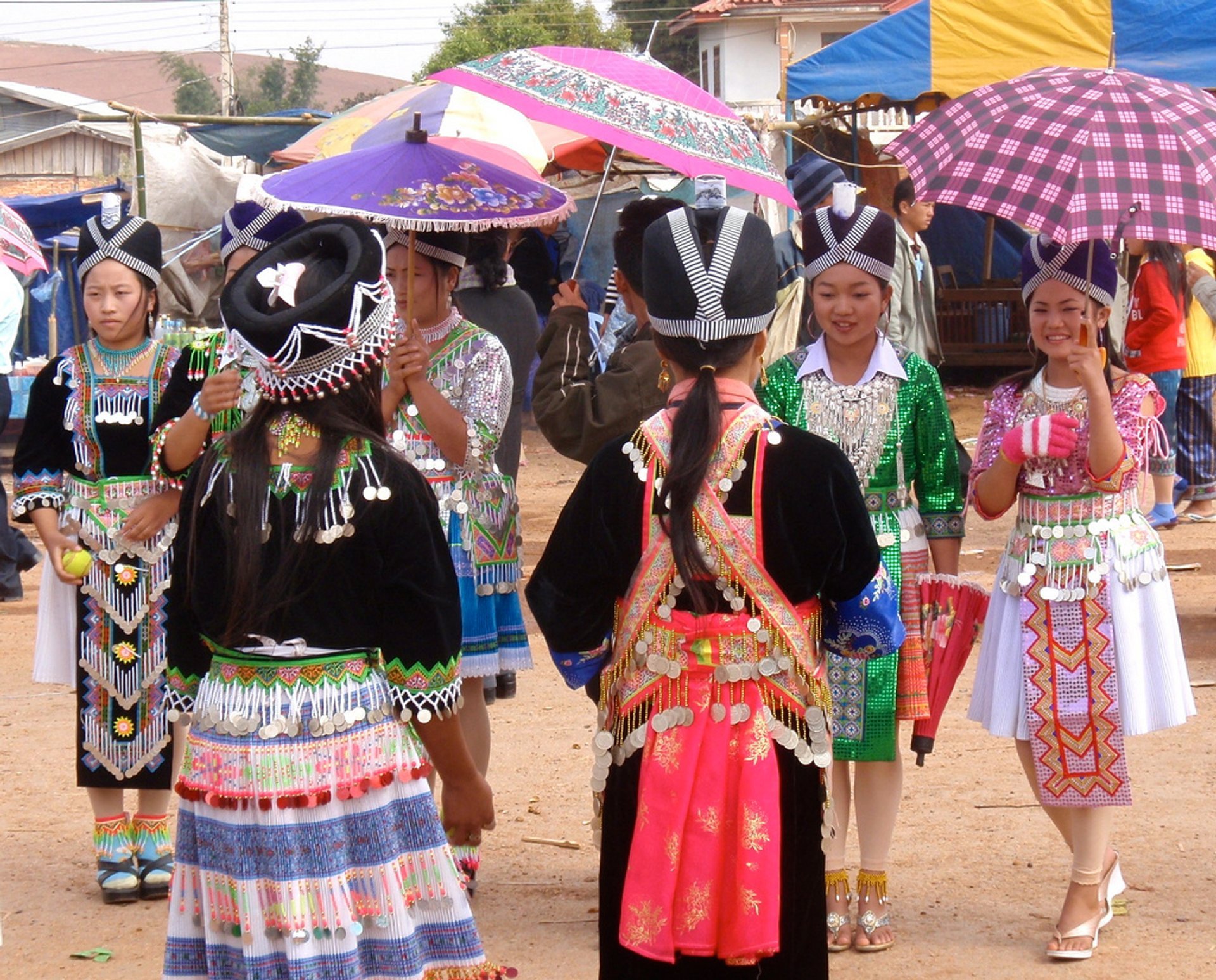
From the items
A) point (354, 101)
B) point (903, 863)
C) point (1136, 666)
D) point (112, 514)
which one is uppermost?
point (354, 101)

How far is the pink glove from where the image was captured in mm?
3902

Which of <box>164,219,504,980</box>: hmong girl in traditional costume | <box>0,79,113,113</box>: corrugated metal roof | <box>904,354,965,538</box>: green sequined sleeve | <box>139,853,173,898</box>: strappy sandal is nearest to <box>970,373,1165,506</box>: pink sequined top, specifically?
<box>904,354,965,538</box>: green sequined sleeve

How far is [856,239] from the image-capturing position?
3.93m

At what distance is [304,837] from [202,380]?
6.19ft

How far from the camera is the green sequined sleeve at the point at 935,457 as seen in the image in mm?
4051

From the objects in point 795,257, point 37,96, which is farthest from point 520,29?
point 795,257

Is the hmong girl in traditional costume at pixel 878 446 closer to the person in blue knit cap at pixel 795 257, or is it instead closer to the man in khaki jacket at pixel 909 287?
the person in blue knit cap at pixel 795 257

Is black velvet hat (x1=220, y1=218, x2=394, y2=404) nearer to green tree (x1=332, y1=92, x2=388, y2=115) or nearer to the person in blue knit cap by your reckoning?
green tree (x1=332, y1=92, x2=388, y2=115)

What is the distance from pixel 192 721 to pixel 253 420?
60 centimetres

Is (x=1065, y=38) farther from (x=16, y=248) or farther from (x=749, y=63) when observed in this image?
(x=749, y=63)

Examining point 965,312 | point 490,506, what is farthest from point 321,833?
point 965,312

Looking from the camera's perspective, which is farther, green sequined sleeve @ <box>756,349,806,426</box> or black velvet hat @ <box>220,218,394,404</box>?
green sequined sleeve @ <box>756,349,806,426</box>

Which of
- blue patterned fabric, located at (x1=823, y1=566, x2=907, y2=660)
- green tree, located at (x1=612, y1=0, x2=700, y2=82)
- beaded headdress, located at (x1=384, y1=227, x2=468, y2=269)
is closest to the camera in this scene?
blue patterned fabric, located at (x1=823, y1=566, x2=907, y2=660)

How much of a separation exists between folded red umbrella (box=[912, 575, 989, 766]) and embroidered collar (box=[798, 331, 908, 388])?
21.7 inches
